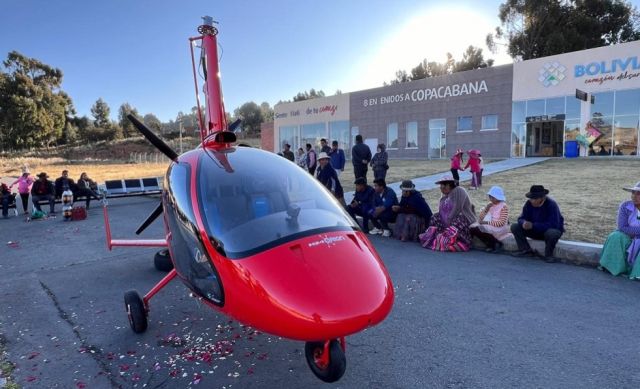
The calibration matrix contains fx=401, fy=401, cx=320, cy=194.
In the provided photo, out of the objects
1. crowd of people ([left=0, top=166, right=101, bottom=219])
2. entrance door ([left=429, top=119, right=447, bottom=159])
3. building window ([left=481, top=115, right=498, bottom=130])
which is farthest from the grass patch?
crowd of people ([left=0, top=166, right=101, bottom=219])

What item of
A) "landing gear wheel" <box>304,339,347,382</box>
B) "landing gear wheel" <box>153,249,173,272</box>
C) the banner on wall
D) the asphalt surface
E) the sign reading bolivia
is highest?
the sign reading bolivia

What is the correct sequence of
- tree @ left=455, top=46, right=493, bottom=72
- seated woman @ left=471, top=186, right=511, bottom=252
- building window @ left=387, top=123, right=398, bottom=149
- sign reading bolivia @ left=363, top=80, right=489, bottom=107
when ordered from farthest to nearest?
tree @ left=455, top=46, right=493, bottom=72 → building window @ left=387, top=123, right=398, bottom=149 → sign reading bolivia @ left=363, top=80, right=489, bottom=107 → seated woman @ left=471, top=186, right=511, bottom=252

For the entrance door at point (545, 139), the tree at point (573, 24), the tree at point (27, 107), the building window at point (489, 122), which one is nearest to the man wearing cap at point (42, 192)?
the building window at point (489, 122)

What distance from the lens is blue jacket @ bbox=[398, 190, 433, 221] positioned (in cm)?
730

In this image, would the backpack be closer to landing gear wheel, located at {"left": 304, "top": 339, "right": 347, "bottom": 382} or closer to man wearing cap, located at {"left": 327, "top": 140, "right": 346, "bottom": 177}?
man wearing cap, located at {"left": 327, "top": 140, "right": 346, "bottom": 177}

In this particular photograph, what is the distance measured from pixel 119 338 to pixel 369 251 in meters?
2.71

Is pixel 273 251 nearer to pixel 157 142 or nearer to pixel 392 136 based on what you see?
pixel 157 142

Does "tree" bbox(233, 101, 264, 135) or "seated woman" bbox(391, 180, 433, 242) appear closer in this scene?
"seated woman" bbox(391, 180, 433, 242)

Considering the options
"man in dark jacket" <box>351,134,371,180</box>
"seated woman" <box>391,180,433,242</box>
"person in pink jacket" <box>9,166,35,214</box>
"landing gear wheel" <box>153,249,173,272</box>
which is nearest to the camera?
"landing gear wheel" <box>153,249,173,272</box>

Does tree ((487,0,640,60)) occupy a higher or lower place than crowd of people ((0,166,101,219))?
higher

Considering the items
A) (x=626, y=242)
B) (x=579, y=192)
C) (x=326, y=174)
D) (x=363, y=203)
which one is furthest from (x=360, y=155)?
(x=626, y=242)

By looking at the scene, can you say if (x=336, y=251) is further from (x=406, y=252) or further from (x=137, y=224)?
(x=137, y=224)

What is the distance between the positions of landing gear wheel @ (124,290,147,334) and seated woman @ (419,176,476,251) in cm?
460

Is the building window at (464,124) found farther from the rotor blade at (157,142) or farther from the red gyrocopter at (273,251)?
the red gyrocopter at (273,251)
